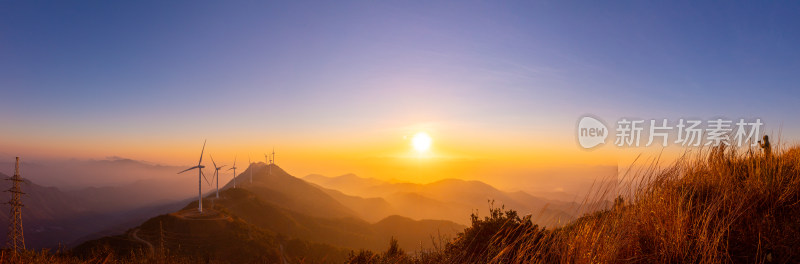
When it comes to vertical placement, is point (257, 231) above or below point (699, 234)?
below

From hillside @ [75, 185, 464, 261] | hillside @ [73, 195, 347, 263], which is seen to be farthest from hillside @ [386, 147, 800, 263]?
hillside @ [73, 195, 347, 263]

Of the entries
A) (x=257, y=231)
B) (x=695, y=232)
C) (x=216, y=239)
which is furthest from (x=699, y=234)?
(x=257, y=231)

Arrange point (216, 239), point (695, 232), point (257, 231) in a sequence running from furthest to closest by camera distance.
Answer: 1. point (257, 231)
2. point (216, 239)
3. point (695, 232)

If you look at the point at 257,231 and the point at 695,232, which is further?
the point at 257,231

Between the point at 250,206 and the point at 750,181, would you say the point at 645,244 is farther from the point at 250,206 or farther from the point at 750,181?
the point at 250,206

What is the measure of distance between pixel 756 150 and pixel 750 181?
4.48 meters

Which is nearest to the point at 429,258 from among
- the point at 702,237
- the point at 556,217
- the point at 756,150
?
the point at 556,217

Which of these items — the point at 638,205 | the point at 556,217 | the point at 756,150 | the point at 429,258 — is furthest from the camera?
the point at 756,150

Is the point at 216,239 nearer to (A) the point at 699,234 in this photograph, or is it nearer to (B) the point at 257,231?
(B) the point at 257,231

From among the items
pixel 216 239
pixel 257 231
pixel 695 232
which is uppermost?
pixel 695 232

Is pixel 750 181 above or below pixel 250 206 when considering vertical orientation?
above

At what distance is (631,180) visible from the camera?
7.18m

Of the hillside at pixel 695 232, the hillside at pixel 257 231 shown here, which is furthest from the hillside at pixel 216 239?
the hillside at pixel 695 232

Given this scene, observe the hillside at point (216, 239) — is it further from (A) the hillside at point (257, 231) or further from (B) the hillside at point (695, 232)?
(B) the hillside at point (695, 232)
